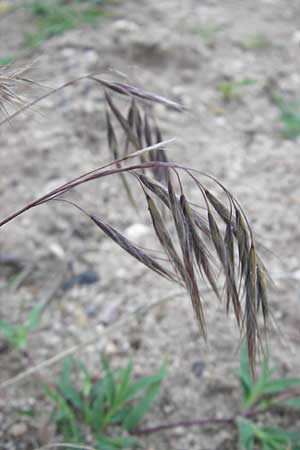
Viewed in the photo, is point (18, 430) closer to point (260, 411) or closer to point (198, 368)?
point (198, 368)

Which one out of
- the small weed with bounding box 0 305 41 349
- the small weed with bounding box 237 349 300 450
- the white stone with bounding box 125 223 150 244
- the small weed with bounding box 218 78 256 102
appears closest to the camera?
the small weed with bounding box 237 349 300 450

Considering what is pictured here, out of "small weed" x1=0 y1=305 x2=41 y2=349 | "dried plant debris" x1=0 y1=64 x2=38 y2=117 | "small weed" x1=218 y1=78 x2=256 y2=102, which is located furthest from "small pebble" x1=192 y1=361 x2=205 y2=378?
"small weed" x1=218 y1=78 x2=256 y2=102

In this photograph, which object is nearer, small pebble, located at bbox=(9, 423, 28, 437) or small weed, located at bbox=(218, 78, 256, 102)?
small pebble, located at bbox=(9, 423, 28, 437)

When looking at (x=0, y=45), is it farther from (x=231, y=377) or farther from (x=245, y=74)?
(x=231, y=377)

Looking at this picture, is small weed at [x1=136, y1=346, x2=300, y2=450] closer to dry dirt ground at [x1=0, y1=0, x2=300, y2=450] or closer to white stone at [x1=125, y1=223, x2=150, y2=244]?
dry dirt ground at [x1=0, y1=0, x2=300, y2=450]

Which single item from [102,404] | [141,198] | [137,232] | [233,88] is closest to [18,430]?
[102,404]

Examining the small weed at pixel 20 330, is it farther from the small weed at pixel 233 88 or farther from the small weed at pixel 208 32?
the small weed at pixel 208 32
